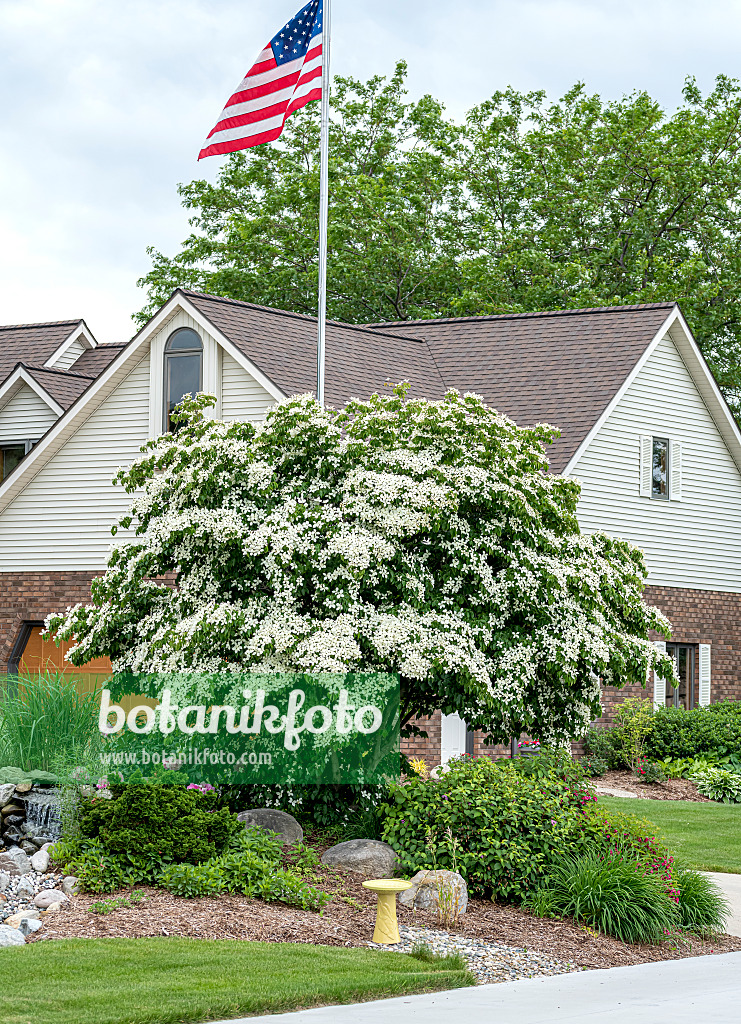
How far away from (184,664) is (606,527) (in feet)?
39.6

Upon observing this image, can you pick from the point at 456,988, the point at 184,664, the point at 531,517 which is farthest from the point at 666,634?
the point at 456,988

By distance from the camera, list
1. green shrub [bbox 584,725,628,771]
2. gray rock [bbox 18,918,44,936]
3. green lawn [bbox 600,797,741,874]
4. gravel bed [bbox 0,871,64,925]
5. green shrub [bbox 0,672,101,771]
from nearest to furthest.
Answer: gray rock [bbox 18,918,44,936] < gravel bed [bbox 0,871,64,925] < green shrub [bbox 0,672,101,771] < green lawn [bbox 600,797,741,874] < green shrub [bbox 584,725,628,771]

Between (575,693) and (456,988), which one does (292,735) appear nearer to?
(575,693)

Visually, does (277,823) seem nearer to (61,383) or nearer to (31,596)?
(31,596)

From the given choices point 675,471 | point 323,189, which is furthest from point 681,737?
point 323,189

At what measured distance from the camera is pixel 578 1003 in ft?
24.3

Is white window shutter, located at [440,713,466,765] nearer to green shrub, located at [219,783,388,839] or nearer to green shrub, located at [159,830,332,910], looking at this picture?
green shrub, located at [219,783,388,839]

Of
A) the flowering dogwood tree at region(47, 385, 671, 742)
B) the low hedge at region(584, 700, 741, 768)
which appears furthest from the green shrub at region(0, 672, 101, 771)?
the low hedge at region(584, 700, 741, 768)

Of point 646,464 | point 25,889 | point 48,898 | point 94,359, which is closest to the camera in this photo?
point 48,898

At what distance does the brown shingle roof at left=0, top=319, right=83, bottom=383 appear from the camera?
26734 millimetres

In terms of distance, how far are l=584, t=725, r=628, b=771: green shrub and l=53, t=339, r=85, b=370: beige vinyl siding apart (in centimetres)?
1328

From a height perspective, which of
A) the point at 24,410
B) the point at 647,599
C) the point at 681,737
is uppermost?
the point at 24,410

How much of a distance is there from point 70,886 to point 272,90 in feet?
32.0

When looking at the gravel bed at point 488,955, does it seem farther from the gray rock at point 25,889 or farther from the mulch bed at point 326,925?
the gray rock at point 25,889
